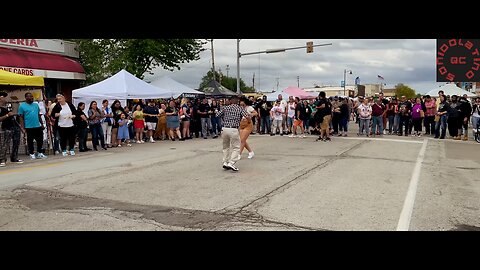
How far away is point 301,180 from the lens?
850cm

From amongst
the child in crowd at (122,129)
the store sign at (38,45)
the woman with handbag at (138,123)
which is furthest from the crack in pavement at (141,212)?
the store sign at (38,45)

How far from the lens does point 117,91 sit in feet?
55.4

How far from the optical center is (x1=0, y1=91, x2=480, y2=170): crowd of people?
40.1 ft

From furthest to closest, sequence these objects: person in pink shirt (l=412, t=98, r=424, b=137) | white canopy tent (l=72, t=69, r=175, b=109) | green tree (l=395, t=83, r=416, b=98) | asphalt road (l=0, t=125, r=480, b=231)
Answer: green tree (l=395, t=83, r=416, b=98), person in pink shirt (l=412, t=98, r=424, b=137), white canopy tent (l=72, t=69, r=175, b=109), asphalt road (l=0, t=125, r=480, b=231)

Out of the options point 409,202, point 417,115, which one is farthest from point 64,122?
point 417,115

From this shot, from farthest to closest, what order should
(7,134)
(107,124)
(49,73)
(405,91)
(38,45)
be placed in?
(405,91)
(38,45)
(49,73)
(107,124)
(7,134)

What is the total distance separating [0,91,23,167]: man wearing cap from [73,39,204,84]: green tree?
55.6ft

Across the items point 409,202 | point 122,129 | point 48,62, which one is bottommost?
point 409,202

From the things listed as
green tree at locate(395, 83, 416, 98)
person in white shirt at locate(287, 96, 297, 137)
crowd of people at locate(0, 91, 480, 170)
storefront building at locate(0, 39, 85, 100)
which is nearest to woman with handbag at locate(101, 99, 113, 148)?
crowd of people at locate(0, 91, 480, 170)

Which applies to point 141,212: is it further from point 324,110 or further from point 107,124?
point 324,110

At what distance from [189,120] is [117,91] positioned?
3.46 meters

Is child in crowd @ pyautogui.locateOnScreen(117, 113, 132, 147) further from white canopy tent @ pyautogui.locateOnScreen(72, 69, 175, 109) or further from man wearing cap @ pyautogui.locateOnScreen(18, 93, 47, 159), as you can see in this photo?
man wearing cap @ pyautogui.locateOnScreen(18, 93, 47, 159)

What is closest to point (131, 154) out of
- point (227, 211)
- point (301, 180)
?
point (301, 180)
